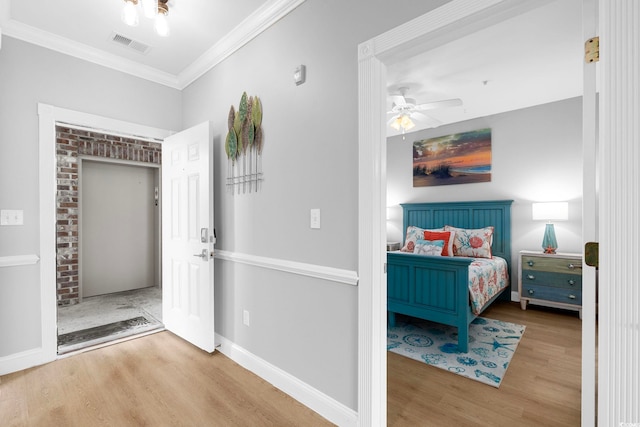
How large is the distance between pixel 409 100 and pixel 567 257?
2.67 metres

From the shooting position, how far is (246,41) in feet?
8.06

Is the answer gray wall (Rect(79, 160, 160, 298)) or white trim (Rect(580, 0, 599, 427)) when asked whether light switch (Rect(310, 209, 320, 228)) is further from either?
gray wall (Rect(79, 160, 160, 298))

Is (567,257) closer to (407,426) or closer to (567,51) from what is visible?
(567,51)

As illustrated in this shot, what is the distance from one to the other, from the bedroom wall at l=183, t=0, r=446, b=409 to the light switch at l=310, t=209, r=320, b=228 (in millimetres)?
36

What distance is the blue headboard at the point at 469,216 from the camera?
4.39 meters

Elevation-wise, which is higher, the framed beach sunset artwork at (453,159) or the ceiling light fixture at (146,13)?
the ceiling light fixture at (146,13)

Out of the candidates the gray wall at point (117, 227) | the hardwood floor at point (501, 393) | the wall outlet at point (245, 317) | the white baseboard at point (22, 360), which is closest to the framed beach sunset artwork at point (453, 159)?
the hardwood floor at point (501, 393)

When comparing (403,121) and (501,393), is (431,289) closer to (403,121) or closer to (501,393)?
(501,393)

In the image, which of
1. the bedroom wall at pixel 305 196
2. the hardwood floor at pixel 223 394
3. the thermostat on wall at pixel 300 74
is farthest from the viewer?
the thermostat on wall at pixel 300 74

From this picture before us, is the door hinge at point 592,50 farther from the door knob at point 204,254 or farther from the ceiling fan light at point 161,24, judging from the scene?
the door knob at point 204,254

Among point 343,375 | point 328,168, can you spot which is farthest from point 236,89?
point 343,375

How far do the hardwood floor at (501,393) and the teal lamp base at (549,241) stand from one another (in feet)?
4.43

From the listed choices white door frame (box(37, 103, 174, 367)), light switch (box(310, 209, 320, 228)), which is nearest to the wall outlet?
light switch (box(310, 209, 320, 228))

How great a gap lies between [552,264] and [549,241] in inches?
13.6
